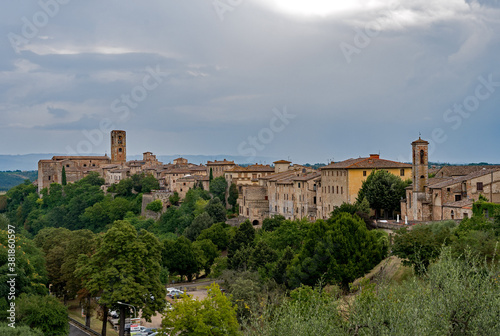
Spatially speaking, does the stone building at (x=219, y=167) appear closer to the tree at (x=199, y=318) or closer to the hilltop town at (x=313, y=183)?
the hilltop town at (x=313, y=183)

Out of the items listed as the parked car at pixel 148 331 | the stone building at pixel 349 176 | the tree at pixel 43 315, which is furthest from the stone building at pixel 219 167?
the tree at pixel 43 315

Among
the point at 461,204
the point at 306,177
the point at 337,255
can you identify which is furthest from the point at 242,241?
the point at 461,204

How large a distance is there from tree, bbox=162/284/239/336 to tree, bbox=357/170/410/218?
85.6 ft

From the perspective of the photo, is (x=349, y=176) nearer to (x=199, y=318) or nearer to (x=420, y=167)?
(x=420, y=167)

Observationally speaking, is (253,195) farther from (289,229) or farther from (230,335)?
(230,335)

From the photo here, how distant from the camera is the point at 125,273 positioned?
2869 cm

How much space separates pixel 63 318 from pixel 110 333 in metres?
7.00

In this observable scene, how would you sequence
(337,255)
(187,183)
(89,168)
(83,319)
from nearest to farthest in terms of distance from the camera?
(337,255), (83,319), (187,183), (89,168)

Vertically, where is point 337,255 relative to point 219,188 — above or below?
below

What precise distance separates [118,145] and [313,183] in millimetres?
79871

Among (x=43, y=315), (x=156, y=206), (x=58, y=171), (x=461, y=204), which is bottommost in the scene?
(x=43, y=315)

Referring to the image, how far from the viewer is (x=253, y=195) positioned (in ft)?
222

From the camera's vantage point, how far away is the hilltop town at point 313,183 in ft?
135

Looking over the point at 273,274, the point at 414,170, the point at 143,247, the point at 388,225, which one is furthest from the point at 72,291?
the point at 414,170
